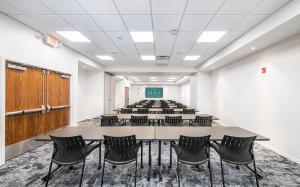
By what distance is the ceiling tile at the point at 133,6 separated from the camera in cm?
274

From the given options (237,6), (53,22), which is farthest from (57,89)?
(237,6)

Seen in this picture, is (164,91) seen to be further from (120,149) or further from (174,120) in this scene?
(120,149)

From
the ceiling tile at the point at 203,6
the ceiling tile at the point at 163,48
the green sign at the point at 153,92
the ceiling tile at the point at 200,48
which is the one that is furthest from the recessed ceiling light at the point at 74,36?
the green sign at the point at 153,92

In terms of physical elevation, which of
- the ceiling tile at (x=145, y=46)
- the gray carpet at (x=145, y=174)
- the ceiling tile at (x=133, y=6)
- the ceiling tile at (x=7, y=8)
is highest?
the ceiling tile at (x=7, y=8)

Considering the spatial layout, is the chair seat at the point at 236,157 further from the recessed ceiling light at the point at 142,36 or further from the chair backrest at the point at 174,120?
the recessed ceiling light at the point at 142,36

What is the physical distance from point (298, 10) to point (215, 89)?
6.31m

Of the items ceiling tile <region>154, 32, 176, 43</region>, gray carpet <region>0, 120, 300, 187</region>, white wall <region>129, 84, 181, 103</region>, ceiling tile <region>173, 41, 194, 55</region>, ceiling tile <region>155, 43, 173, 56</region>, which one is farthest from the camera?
white wall <region>129, 84, 181, 103</region>

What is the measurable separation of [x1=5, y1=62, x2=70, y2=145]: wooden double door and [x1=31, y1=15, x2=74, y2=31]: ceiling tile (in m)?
1.13

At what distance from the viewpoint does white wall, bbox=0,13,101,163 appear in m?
3.23

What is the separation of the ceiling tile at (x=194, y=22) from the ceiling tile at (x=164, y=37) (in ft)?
1.59

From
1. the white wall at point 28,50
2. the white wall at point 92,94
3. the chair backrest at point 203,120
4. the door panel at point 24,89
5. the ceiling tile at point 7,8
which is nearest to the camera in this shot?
the ceiling tile at point 7,8

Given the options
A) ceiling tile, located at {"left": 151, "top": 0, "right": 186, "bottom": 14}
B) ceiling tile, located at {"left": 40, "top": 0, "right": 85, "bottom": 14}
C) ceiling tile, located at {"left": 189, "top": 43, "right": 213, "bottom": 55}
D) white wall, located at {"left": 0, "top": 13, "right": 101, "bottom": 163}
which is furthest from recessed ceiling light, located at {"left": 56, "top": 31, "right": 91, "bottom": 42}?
ceiling tile, located at {"left": 189, "top": 43, "right": 213, "bottom": 55}

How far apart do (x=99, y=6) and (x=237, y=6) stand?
8.25 ft

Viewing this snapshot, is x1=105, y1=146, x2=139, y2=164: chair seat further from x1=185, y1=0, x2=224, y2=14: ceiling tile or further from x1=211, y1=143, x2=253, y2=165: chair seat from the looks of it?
x1=185, y1=0, x2=224, y2=14: ceiling tile
